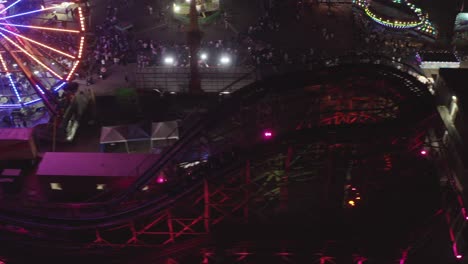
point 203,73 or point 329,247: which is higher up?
point 203,73

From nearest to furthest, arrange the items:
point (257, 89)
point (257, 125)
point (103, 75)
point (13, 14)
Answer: point (257, 89), point (257, 125), point (13, 14), point (103, 75)

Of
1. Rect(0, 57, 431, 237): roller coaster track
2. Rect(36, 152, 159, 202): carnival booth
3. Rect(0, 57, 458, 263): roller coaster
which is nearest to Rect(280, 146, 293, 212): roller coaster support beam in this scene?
Rect(0, 57, 458, 263): roller coaster

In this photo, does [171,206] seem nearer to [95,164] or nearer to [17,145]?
[95,164]

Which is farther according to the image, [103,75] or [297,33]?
[297,33]

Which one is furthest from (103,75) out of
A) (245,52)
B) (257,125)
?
(257,125)

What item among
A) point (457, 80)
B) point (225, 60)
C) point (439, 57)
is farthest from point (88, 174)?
point (439, 57)

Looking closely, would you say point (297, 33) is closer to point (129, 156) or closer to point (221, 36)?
point (221, 36)

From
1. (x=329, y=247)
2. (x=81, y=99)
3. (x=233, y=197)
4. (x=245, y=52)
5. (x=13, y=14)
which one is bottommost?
(x=329, y=247)

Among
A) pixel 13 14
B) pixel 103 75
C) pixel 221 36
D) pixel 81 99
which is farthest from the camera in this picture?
pixel 221 36
